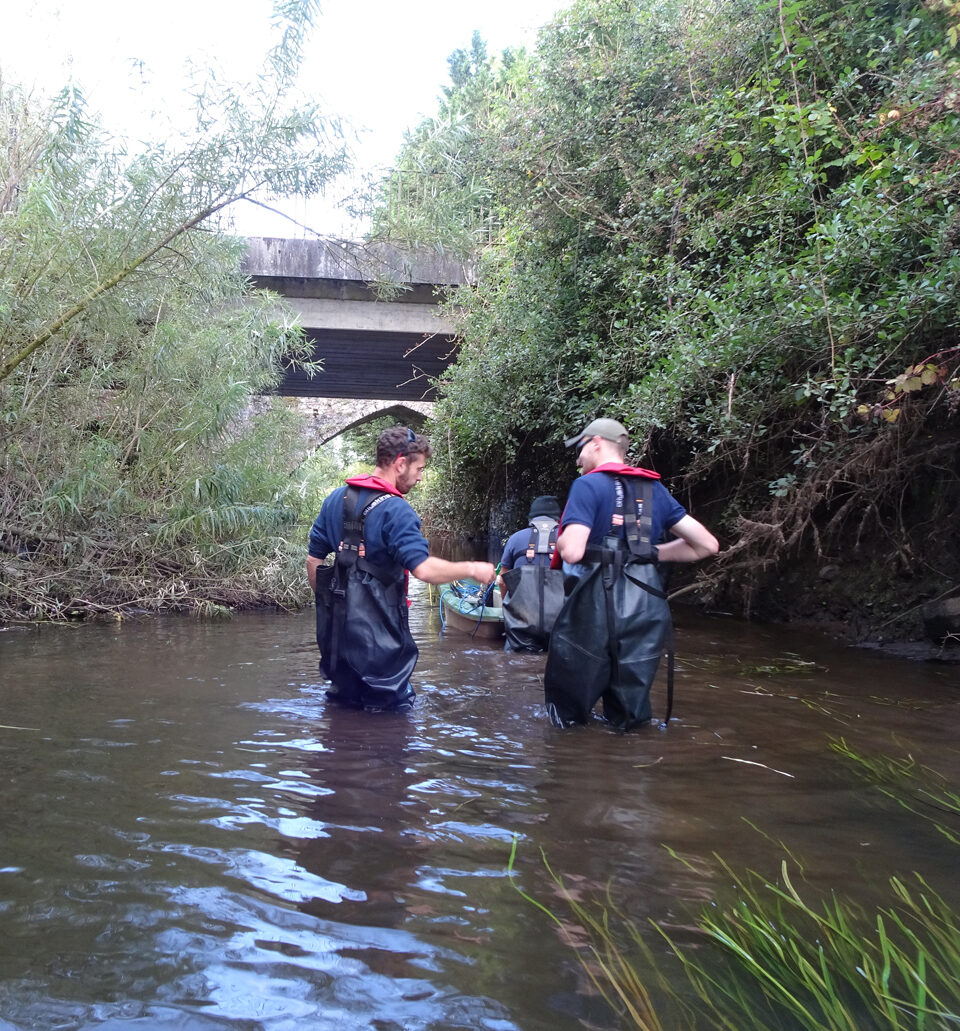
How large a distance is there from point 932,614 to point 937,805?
412cm

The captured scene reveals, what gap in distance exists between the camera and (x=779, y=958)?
2.19m

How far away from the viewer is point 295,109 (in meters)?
7.52

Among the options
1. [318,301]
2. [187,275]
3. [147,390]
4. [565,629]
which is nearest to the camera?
[565,629]

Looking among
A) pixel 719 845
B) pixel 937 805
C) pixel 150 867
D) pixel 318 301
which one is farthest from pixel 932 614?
pixel 318 301

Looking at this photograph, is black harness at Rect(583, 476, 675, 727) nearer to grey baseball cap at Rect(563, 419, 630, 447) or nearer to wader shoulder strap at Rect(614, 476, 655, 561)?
wader shoulder strap at Rect(614, 476, 655, 561)

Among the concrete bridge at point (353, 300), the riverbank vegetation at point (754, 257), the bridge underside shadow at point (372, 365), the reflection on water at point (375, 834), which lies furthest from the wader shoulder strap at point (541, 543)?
the bridge underside shadow at point (372, 365)

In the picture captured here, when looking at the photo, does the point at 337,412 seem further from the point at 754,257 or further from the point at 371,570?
the point at 371,570

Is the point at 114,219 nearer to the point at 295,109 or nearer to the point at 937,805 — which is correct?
the point at 295,109

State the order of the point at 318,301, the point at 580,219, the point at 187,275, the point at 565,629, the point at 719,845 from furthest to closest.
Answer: the point at 318,301 → the point at 580,219 → the point at 187,275 → the point at 565,629 → the point at 719,845

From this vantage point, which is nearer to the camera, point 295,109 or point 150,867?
point 150,867

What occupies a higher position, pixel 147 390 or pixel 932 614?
pixel 147 390

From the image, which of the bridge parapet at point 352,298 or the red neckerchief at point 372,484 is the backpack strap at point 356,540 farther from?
the bridge parapet at point 352,298

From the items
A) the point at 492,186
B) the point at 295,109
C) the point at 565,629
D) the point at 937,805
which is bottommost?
the point at 937,805

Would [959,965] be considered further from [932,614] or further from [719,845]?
[932,614]
